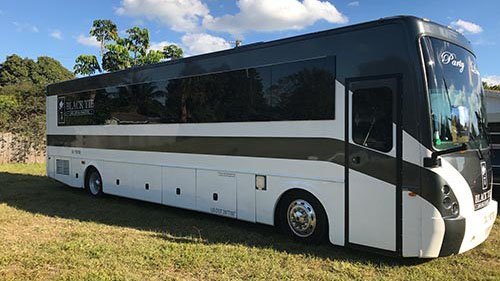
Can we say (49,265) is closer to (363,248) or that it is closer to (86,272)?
(86,272)

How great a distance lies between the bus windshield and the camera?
5410 mm

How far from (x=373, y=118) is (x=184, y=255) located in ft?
10.1

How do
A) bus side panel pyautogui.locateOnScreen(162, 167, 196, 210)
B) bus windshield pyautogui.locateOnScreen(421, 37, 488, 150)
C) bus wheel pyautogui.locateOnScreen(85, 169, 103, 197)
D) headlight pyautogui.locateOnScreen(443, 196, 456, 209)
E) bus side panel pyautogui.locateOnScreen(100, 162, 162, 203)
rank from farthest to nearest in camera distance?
bus wheel pyautogui.locateOnScreen(85, 169, 103, 197), bus side panel pyautogui.locateOnScreen(100, 162, 162, 203), bus side panel pyautogui.locateOnScreen(162, 167, 196, 210), bus windshield pyautogui.locateOnScreen(421, 37, 488, 150), headlight pyautogui.locateOnScreen(443, 196, 456, 209)

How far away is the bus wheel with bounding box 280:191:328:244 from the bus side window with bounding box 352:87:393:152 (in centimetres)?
122

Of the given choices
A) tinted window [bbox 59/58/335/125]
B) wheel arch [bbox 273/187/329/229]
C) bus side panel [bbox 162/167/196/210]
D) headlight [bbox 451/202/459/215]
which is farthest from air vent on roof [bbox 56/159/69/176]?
headlight [bbox 451/202/459/215]

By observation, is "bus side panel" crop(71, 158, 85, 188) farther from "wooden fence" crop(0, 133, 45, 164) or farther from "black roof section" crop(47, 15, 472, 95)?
"wooden fence" crop(0, 133, 45, 164)

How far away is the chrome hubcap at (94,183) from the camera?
11.5 meters

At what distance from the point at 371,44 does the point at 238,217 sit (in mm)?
3580

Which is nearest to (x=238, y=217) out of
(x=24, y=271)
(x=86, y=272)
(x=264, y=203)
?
(x=264, y=203)

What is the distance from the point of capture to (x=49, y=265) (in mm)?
5641

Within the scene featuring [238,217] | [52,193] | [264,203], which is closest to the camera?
[264,203]

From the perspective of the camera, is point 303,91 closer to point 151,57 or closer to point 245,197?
point 245,197

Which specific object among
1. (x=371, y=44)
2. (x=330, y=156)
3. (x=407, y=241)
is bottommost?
(x=407, y=241)

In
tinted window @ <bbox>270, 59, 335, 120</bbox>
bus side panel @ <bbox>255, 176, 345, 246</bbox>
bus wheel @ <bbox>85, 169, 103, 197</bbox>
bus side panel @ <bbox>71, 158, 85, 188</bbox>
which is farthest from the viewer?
bus side panel @ <bbox>71, 158, 85, 188</bbox>
